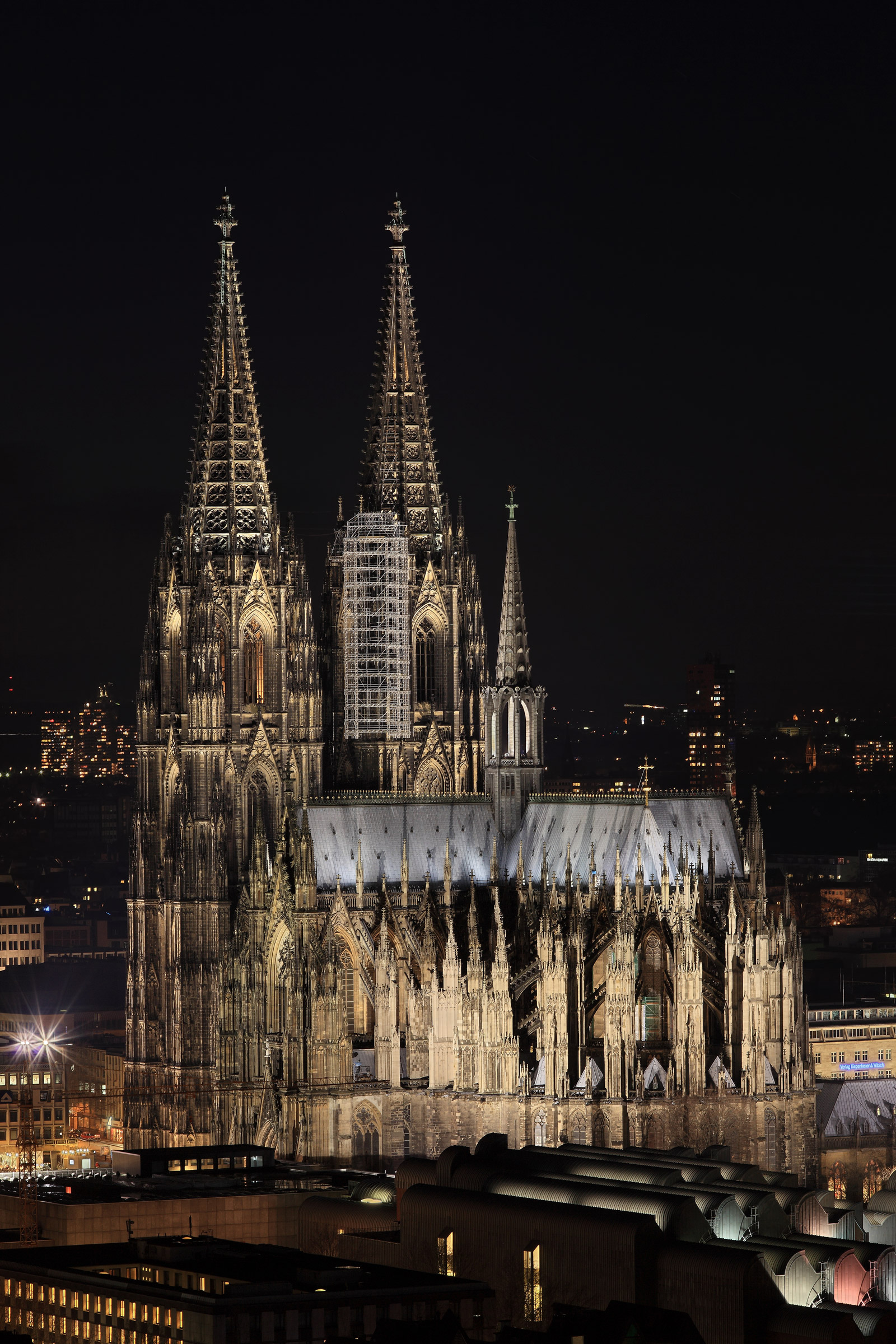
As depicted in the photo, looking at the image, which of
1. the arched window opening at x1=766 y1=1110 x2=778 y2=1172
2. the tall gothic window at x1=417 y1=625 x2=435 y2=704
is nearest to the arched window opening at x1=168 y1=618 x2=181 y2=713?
the tall gothic window at x1=417 y1=625 x2=435 y2=704

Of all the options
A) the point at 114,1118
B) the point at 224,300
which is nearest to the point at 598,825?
the point at 224,300

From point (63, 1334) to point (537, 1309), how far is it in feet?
50.0

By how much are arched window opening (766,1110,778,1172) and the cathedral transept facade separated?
137 millimetres

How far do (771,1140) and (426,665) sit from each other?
108 feet

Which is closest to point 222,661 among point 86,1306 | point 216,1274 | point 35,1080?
point 35,1080

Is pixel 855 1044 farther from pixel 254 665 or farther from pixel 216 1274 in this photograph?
pixel 216 1274

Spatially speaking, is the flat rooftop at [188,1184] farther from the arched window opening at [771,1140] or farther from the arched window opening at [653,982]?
the arched window opening at [771,1140]

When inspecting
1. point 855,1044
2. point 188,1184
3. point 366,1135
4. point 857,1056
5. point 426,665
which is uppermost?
point 426,665

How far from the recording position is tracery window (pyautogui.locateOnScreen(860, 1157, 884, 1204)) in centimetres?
14575

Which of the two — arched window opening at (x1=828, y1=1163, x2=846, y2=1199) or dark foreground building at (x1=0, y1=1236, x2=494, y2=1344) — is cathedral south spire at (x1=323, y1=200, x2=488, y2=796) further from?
dark foreground building at (x1=0, y1=1236, x2=494, y2=1344)

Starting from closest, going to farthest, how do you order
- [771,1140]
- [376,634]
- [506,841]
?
[771,1140] < [506,841] < [376,634]

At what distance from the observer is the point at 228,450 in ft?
481

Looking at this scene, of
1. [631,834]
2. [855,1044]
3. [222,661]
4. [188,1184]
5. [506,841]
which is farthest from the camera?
[855,1044]

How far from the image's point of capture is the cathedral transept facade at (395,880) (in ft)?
433
